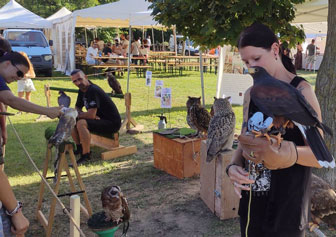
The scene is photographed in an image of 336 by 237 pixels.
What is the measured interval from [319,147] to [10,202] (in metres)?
1.63

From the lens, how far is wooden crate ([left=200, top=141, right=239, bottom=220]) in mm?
3842

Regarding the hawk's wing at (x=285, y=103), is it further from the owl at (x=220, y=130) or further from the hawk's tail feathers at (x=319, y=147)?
the owl at (x=220, y=130)

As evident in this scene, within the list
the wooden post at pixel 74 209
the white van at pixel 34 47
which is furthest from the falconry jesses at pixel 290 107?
the white van at pixel 34 47

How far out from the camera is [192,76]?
17.8 meters

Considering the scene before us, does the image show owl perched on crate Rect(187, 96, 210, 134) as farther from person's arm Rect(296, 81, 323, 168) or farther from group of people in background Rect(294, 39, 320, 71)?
group of people in background Rect(294, 39, 320, 71)

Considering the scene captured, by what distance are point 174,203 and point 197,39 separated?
7.04ft

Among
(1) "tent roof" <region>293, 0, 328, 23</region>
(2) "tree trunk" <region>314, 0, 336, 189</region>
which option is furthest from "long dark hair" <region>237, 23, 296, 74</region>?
(1) "tent roof" <region>293, 0, 328, 23</region>

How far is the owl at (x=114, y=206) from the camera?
9.91 feet

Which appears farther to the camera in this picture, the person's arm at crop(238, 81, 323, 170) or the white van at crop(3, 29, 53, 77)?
the white van at crop(3, 29, 53, 77)

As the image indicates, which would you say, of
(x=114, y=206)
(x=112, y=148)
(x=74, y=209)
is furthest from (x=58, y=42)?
(x=74, y=209)

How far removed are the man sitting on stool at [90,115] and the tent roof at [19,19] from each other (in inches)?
525

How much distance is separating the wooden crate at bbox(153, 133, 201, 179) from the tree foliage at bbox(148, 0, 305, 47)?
1589 millimetres

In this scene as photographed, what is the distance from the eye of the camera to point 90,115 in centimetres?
590

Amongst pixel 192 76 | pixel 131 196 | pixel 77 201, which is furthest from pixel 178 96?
pixel 77 201
